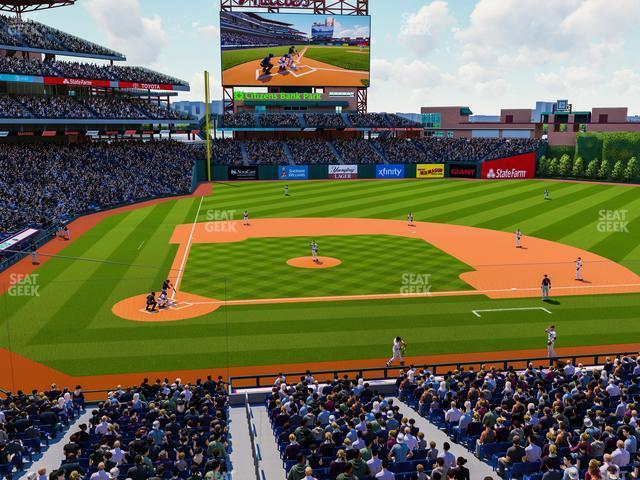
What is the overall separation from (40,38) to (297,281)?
49.6m

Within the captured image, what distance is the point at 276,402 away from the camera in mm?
16062

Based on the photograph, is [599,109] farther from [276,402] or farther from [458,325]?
[276,402]

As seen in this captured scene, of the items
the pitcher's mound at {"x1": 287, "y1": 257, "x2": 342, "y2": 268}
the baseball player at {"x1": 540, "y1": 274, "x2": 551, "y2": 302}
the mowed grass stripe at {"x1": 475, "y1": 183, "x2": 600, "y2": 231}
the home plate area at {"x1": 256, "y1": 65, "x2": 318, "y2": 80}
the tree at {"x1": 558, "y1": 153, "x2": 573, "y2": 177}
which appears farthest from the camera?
the home plate area at {"x1": 256, "y1": 65, "x2": 318, "y2": 80}

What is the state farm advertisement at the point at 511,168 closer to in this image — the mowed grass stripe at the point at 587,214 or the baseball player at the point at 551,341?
the mowed grass stripe at the point at 587,214

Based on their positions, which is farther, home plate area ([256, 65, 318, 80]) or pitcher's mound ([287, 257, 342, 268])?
home plate area ([256, 65, 318, 80])

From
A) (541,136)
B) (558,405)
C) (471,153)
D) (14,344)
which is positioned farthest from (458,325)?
(541,136)

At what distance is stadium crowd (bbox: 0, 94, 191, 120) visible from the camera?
5703 cm

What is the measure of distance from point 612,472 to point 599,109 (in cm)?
9955

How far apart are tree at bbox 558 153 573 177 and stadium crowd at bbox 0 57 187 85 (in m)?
54.0

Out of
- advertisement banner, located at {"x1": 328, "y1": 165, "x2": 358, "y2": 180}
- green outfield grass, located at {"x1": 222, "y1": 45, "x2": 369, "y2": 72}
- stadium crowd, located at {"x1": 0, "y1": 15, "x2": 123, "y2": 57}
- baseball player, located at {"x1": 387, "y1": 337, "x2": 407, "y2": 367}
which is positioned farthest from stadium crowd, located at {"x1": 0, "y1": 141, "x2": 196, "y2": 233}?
baseball player, located at {"x1": 387, "y1": 337, "x2": 407, "y2": 367}

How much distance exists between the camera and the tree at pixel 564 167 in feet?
271

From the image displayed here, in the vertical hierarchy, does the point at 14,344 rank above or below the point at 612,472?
below

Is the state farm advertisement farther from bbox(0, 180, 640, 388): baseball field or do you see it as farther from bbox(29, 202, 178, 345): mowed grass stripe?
bbox(29, 202, 178, 345): mowed grass stripe

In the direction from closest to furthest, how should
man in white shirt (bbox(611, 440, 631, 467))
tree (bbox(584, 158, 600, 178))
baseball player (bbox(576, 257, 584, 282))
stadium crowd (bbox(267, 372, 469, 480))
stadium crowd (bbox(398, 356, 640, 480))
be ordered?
stadium crowd (bbox(267, 372, 469, 480)) < man in white shirt (bbox(611, 440, 631, 467)) < stadium crowd (bbox(398, 356, 640, 480)) < baseball player (bbox(576, 257, 584, 282)) < tree (bbox(584, 158, 600, 178))
